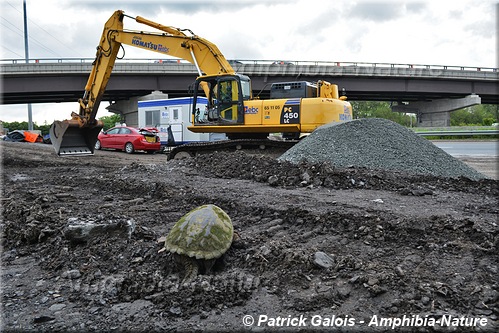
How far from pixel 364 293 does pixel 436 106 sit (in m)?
48.9

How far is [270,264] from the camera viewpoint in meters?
4.22

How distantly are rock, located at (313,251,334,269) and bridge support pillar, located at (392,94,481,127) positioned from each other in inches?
1765

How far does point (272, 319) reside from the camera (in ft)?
11.0

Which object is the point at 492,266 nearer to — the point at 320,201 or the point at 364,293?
the point at 364,293

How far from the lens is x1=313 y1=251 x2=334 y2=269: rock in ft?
13.5

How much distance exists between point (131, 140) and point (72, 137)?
17.8ft

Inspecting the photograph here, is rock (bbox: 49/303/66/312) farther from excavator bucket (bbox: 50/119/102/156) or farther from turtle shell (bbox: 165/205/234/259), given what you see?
excavator bucket (bbox: 50/119/102/156)

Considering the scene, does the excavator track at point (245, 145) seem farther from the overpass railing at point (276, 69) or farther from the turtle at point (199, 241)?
the overpass railing at point (276, 69)

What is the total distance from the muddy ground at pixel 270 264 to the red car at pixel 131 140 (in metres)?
13.4

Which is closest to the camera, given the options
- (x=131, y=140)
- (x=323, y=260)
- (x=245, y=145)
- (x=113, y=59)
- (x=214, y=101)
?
(x=323, y=260)

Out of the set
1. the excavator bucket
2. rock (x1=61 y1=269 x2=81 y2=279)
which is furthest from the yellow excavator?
rock (x1=61 y1=269 x2=81 y2=279)

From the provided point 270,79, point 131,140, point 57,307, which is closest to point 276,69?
point 270,79

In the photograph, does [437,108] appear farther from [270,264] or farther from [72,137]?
[270,264]

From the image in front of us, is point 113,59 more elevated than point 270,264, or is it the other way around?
point 113,59
